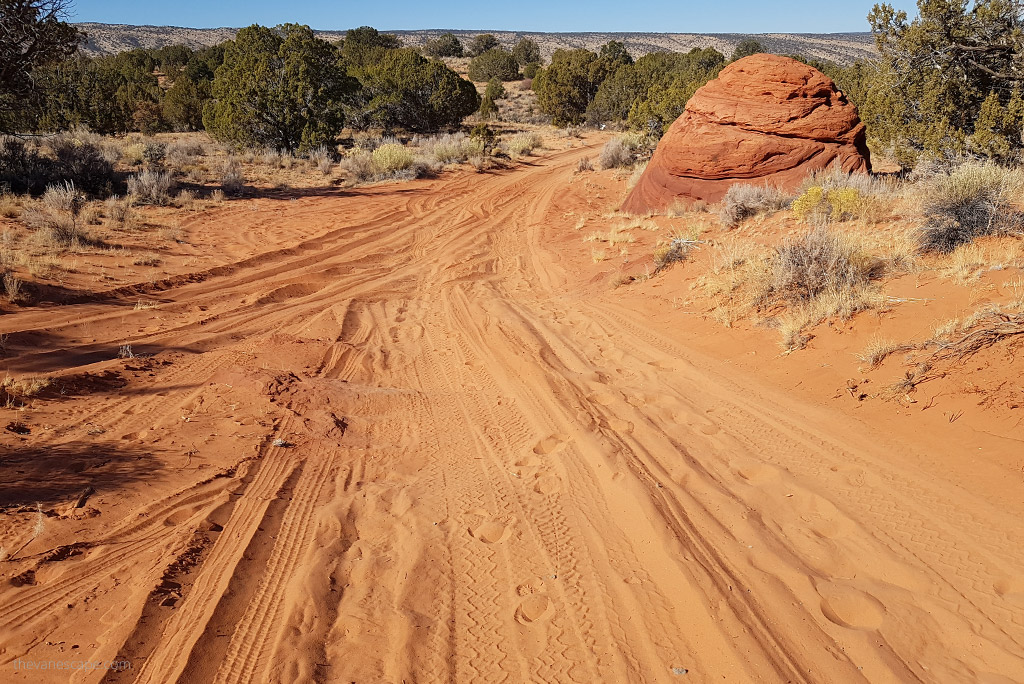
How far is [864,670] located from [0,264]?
10.9 m

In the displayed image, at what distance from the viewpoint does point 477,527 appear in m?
4.08

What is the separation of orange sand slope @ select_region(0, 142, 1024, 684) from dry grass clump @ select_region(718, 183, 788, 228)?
194 inches

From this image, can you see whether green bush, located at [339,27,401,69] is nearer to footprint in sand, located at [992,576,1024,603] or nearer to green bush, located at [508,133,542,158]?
green bush, located at [508,133,542,158]

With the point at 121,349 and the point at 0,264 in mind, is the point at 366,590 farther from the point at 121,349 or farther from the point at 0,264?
the point at 0,264

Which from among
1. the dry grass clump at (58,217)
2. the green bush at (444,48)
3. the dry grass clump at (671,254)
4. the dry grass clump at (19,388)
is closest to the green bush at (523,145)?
the dry grass clump at (58,217)

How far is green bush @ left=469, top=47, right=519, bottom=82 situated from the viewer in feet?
184

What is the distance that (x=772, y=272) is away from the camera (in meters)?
7.36

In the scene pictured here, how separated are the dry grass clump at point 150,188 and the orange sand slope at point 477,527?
26.6 feet

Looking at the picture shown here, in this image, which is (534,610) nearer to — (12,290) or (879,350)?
(879,350)

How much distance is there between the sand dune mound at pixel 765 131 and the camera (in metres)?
12.3

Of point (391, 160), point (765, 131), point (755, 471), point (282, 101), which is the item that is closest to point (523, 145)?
point (391, 160)

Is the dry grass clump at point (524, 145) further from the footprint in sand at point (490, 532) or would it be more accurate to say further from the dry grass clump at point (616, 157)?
the footprint in sand at point (490, 532)

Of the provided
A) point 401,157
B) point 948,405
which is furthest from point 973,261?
point 401,157

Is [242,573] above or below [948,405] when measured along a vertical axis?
below
